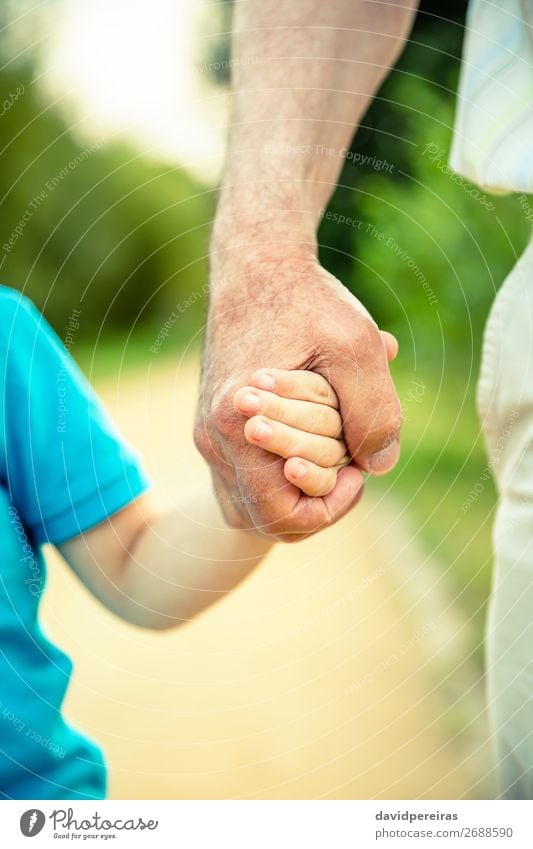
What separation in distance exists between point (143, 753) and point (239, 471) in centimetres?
72

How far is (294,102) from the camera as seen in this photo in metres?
0.52

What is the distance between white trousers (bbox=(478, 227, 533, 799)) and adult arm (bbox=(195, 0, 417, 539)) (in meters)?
0.08

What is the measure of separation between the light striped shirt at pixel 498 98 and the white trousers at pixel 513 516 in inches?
2.2

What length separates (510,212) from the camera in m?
1.33

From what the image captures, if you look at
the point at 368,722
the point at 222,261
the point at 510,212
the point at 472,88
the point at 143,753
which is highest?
the point at 510,212

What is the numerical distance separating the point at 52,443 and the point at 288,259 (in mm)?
183

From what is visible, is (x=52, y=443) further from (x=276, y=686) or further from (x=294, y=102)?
(x=276, y=686)

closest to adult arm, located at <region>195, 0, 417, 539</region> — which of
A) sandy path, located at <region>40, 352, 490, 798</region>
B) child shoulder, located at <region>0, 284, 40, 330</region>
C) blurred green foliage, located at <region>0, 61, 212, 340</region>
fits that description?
child shoulder, located at <region>0, 284, 40, 330</region>

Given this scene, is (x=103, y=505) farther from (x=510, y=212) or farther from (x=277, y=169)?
(x=510, y=212)

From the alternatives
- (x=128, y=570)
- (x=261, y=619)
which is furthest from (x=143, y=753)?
(x=128, y=570)
